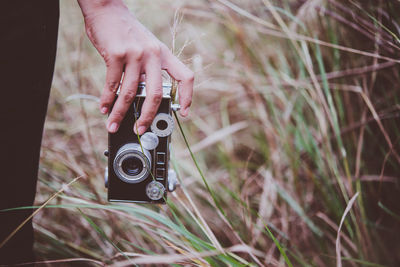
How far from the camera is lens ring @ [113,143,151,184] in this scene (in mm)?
648

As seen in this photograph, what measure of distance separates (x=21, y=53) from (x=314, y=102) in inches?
28.4

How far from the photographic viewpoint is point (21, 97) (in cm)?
53

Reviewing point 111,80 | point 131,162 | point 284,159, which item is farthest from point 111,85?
point 284,159

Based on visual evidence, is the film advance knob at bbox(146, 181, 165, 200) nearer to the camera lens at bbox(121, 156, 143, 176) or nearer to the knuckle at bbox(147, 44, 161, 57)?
the camera lens at bbox(121, 156, 143, 176)

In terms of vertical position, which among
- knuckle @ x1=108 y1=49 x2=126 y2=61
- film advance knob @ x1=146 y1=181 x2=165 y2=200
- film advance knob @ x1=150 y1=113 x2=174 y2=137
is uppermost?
knuckle @ x1=108 y1=49 x2=126 y2=61

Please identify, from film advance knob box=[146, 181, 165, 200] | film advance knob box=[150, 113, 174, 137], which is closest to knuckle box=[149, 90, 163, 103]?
film advance knob box=[150, 113, 174, 137]

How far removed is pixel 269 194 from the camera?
40.3 inches

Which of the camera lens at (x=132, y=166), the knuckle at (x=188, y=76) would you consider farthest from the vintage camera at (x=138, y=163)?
the knuckle at (x=188, y=76)

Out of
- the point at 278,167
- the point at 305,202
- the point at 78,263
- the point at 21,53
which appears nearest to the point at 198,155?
the point at 278,167

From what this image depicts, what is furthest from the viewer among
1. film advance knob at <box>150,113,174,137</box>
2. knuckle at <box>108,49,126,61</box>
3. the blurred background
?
the blurred background

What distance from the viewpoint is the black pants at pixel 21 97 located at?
49cm

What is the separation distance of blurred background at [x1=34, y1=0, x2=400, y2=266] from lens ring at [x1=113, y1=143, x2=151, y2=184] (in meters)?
0.08

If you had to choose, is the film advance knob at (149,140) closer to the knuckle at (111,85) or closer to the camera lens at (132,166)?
the camera lens at (132,166)

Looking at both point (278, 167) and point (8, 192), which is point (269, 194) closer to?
point (278, 167)
